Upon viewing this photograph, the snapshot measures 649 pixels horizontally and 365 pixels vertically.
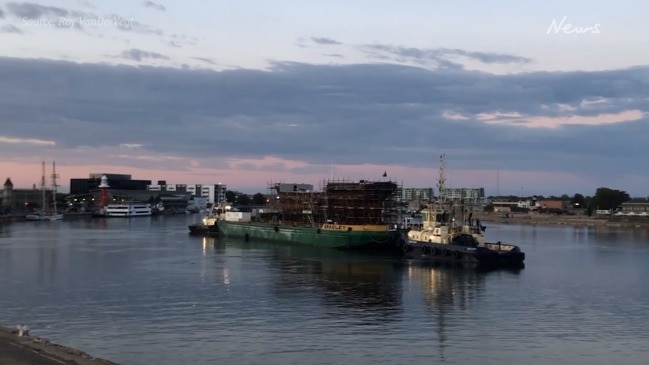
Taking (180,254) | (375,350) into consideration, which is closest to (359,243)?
(180,254)

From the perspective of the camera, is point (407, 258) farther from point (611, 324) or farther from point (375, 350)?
point (375, 350)

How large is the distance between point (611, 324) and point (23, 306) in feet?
63.6

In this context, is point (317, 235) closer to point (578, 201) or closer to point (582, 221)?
point (582, 221)

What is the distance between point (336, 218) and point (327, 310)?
3542cm

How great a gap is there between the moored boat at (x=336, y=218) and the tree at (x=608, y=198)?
98.5m

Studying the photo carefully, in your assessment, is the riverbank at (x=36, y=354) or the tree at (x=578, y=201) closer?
the riverbank at (x=36, y=354)

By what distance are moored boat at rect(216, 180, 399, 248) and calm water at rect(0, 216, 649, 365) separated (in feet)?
22.7

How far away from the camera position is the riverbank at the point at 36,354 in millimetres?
14273

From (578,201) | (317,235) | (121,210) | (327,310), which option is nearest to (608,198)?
(578,201)

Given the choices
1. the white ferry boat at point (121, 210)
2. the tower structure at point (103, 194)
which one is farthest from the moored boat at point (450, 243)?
the tower structure at point (103, 194)

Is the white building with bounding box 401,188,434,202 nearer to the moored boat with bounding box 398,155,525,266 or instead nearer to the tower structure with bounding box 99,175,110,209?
the moored boat with bounding box 398,155,525,266

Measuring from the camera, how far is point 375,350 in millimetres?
19312

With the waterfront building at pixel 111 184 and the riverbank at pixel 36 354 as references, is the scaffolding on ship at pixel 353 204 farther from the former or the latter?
the waterfront building at pixel 111 184

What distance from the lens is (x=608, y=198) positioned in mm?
151250
